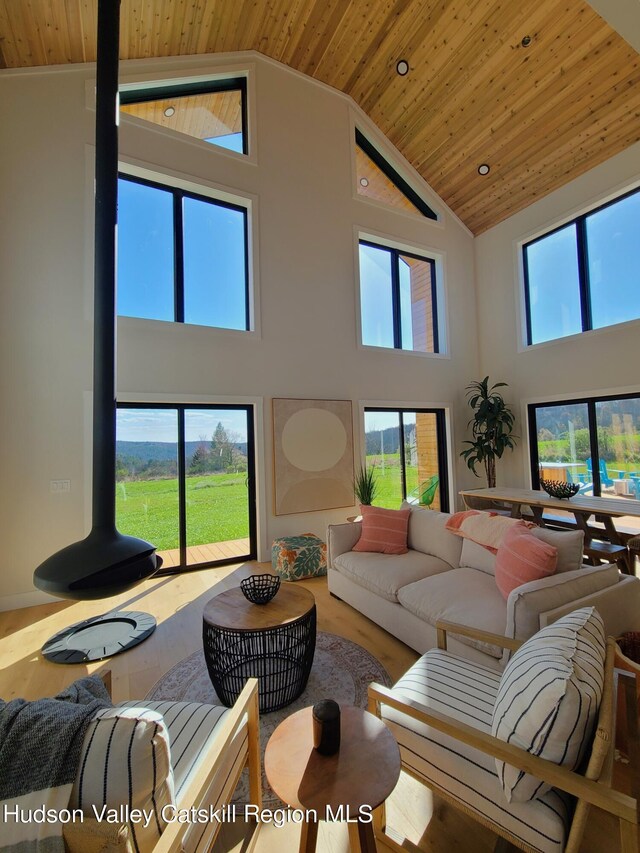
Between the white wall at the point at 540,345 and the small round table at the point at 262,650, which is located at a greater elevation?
the white wall at the point at 540,345

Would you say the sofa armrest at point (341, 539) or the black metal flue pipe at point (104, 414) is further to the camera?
the sofa armrest at point (341, 539)

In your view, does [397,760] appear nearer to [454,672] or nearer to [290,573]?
[454,672]

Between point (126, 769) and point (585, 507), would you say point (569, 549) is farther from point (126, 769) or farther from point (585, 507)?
point (126, 769)

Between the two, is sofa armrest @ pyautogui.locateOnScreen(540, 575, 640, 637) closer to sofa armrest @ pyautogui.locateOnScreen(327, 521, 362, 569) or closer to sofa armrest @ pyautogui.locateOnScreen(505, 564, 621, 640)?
sofa armrest @ pyautogui.locateOnScreen(505, 564, 621, 640)

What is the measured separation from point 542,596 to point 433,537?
1.50 m

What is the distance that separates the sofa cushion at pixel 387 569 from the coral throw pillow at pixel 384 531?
84mm

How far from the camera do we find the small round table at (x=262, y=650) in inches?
85.9

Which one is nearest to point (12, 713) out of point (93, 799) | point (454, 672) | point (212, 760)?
point (93, 799)

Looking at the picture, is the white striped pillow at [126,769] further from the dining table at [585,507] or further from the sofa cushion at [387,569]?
the dining table at [585,507]

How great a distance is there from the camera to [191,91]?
488cm

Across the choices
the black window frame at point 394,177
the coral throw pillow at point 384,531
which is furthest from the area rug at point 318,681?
the black window frame at point 394,177

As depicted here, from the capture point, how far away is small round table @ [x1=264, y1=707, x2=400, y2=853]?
1.10 m

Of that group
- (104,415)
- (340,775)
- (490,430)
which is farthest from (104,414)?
(490,430)

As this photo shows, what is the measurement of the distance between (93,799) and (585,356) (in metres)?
6.39
